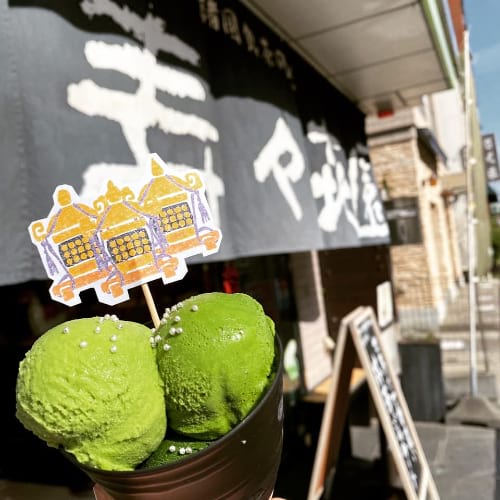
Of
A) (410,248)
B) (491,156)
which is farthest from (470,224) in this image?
(491,156)

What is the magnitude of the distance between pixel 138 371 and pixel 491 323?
41.8 ft

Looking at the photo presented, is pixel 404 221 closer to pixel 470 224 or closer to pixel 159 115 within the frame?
pixel 470 224

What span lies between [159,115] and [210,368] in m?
1.73

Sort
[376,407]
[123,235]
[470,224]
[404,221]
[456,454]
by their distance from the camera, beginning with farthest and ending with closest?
[404,221] → [470,224] → [456,454] → [376,407] → [123,235]

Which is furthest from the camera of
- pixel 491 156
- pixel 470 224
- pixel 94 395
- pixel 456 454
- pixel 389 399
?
pixel 491 156

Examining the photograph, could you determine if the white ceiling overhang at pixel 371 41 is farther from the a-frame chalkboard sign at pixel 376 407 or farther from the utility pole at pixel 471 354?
the a-frame chalkboard sign at pixel 376 407

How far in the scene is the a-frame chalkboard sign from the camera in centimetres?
303

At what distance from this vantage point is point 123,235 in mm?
1088

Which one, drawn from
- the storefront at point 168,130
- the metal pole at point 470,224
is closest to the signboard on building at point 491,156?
the metal pole at point 470,224

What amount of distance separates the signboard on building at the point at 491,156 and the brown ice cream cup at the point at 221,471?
68.8ft

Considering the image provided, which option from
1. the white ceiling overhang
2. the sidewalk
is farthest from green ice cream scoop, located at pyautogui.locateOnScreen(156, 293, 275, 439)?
the sidewalk

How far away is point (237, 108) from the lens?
3.11m

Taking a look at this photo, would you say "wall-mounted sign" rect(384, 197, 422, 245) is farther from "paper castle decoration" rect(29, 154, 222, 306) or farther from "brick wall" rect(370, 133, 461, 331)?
"paper castle decoration" rect(29, 154, 222, 306)

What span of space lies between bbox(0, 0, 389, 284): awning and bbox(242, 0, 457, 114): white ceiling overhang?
0.21m
